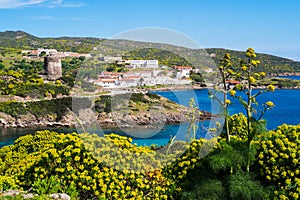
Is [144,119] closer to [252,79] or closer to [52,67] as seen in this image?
[52,67]

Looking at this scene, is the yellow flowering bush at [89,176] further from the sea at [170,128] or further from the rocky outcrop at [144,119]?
the rocky outcrop at [144,119]

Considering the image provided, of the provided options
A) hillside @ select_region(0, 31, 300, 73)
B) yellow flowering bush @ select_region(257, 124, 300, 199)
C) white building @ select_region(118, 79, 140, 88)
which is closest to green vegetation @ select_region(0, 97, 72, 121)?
hillside @ select_region(0, 31, 300, 73)

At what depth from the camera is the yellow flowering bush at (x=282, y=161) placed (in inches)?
230

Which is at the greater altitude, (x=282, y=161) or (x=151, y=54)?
(x=151, y=54)

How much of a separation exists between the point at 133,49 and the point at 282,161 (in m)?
5.01

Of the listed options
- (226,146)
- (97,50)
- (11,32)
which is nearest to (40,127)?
(97,50)

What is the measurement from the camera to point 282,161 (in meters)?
6.01

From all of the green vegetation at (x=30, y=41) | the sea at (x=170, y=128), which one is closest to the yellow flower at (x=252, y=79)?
the sea at (x=170, y=128)

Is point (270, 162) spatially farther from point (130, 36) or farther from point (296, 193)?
point (130, 36)

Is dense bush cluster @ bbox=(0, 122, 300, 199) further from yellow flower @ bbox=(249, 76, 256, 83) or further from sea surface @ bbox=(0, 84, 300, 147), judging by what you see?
sea surface @ bbox=(0, 84, 300, 147)

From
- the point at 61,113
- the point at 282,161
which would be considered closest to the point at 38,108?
the point at 61,113

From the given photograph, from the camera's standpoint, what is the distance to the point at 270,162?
6.05m

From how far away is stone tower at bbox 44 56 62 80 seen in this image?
62875 mm

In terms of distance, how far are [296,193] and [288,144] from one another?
806 mm
